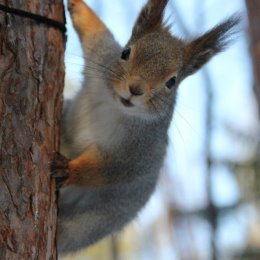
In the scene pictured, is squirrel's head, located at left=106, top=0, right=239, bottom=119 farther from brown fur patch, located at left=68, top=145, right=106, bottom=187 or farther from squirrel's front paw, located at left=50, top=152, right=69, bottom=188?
squirrel's front paw, located at left=50, top=152, right=69, bottom=188

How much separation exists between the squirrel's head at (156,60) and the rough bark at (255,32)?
0.38 ft

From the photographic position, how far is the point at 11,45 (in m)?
2.52

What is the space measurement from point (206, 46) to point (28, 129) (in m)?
1.34

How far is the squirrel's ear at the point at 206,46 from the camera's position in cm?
321

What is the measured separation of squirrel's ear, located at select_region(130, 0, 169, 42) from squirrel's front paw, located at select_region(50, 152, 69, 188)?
2.83 feet

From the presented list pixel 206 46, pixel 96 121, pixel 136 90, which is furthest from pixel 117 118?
pixel 206 46

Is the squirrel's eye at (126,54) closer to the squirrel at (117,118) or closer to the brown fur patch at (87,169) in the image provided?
the squirrel at (117,118)

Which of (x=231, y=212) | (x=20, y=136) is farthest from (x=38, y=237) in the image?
(x=231, y=212)

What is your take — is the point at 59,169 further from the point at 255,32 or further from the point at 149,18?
the point at 255,32

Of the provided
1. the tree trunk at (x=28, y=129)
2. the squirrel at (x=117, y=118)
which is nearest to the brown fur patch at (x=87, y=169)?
the squirrel at (x=117, y=118)

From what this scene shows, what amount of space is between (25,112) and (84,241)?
4.26 ft

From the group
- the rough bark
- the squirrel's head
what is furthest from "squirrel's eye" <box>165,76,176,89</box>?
the rough bark

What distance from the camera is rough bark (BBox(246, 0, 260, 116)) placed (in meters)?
3.17

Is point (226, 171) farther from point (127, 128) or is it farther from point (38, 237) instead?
point (38, 237)
